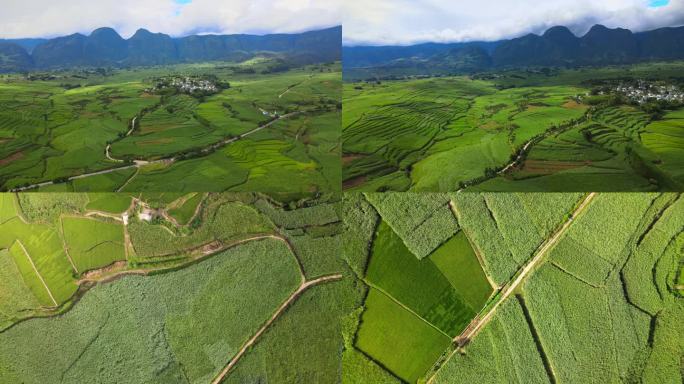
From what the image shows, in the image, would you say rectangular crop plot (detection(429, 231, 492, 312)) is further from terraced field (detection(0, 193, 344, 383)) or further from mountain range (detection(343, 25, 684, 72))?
mountain range (detection(343, 25, 684, 72))

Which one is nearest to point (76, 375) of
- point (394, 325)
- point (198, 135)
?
point (394, 325)

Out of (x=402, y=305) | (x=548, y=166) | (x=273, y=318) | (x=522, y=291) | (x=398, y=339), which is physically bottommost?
(x=398, y=339)

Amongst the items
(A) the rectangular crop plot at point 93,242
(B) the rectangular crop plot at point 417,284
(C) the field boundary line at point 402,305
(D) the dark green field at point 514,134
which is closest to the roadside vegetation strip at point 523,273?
(B) the rectangular crop plot at point 417,284

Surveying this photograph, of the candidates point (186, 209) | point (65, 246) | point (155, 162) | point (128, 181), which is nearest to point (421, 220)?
point (186, 209)

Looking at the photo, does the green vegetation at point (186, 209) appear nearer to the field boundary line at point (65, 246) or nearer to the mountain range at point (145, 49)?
the field boundary line at point (65, 246)

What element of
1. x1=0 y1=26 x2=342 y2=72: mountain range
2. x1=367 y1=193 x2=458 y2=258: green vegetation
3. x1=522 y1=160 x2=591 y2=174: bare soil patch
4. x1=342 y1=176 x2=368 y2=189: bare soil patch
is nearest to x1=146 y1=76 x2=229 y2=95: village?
x1=0 y1=26 x2=342 y2=72: mountain range

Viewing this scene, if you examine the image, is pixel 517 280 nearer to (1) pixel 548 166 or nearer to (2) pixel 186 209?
(1) pixel 548 166
